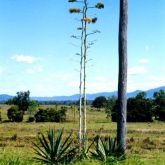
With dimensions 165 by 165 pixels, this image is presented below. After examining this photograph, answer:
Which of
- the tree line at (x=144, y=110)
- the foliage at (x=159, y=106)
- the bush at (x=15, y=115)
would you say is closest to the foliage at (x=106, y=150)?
the tree line at (x=144, y=110)

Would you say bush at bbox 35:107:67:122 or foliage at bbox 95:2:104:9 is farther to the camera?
bush at bbox 35:107:67:122

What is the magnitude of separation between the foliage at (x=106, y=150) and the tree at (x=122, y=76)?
2.01 feet

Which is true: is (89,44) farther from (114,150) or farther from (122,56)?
(114,150)

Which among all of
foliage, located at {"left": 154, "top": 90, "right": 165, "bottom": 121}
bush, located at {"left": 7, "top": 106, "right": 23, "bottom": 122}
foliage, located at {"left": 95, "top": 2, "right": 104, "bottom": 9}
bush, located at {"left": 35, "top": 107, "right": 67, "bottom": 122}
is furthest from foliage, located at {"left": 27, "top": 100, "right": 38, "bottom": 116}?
foliage, located at {"left": 95, "top": 2, "right": 104, "bottom": 9}

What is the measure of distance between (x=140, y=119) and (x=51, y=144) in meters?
80.7

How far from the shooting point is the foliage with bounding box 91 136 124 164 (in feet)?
48.0

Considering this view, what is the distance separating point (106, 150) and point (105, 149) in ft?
0.12

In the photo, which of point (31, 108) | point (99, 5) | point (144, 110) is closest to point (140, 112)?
point (144, 110)

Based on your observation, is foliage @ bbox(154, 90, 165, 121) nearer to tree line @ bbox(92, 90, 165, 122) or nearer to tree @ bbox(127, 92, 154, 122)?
tree line @ bbox(92, 90, 165, 122)

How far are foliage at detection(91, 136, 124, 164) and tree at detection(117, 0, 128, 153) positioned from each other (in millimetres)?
612

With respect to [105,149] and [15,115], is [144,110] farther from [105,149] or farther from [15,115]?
[105,149]

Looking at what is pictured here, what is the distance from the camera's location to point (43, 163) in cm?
1444

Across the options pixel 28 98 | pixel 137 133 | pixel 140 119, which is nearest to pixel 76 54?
pixel 137 133

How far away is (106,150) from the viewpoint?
1511 cm
